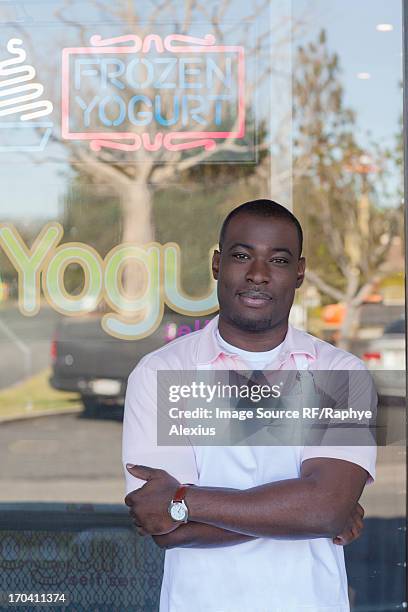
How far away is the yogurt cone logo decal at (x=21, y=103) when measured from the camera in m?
3.35

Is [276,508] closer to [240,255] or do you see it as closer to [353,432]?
[353,432]

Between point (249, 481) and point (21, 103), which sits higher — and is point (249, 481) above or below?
below

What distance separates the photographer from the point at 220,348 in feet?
→ 8.90

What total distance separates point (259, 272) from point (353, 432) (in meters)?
0.50

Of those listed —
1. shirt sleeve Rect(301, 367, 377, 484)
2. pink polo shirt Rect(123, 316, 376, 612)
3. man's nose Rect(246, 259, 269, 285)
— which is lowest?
pink polo shirt Rect(123, 316, 376, 612)

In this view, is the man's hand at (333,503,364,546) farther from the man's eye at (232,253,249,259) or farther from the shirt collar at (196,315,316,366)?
the man's eye at (232,253,249,259)

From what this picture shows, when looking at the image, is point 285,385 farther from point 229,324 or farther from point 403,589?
point 403,589

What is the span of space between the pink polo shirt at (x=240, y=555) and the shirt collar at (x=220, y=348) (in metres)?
0.19

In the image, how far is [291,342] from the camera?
2.72m

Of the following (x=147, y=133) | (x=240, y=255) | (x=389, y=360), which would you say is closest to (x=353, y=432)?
(x=240, y=255)

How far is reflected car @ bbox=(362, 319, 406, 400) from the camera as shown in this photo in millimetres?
3285

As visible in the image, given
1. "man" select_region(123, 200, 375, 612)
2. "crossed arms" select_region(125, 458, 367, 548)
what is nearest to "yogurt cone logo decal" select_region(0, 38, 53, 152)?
"man" select_region(123, 200, 375, 612)

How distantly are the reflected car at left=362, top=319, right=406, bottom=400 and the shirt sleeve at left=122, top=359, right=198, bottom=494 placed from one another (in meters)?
0.93

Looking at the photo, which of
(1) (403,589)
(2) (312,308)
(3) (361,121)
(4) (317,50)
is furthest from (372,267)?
(1) (403,589)
